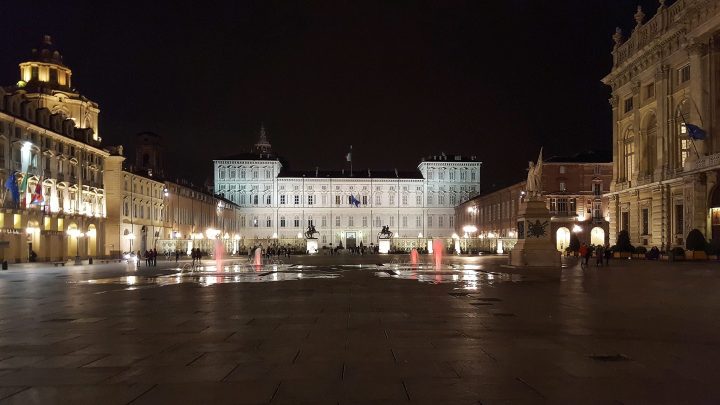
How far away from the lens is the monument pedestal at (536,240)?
42000 millimetres

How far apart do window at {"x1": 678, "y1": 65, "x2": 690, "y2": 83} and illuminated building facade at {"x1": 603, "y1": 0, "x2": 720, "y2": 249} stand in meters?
0.09

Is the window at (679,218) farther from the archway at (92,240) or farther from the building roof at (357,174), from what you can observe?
the building roof at (357,174)

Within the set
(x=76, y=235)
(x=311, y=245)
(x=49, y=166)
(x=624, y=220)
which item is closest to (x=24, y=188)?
(x=49, y=166)

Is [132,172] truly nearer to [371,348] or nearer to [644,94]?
[644,94]

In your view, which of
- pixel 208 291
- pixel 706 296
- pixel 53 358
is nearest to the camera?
pixel 53 358

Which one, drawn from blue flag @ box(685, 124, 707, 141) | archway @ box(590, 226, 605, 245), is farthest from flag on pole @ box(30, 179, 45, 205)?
archway @ box(590, 226, 605, 245)

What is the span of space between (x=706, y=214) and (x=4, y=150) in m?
61.0

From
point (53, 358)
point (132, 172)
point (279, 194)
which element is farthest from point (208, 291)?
point (279, 194)

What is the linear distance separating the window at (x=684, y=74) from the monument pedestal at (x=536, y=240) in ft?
83.6

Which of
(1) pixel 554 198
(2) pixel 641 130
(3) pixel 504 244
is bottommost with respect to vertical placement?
(3) pixel 504 244

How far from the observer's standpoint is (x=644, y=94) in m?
66.2

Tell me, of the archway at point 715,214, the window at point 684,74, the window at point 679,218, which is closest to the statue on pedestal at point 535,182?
the archway at point 715,214

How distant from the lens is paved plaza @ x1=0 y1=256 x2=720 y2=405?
26.0ft

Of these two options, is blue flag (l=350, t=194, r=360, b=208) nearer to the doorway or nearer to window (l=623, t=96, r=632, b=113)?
the doorway
